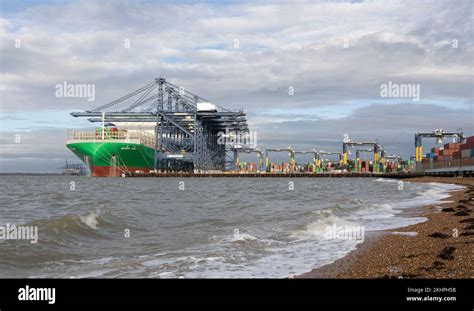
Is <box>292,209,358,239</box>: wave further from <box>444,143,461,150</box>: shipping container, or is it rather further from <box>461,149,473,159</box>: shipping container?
<box>444,143,461,150</box>: shipping container

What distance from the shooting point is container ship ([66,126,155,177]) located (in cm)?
10006

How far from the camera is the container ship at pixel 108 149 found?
328 feet

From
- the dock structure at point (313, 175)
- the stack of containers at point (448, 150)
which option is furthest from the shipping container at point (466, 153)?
the stack of containers at point (448, 150)

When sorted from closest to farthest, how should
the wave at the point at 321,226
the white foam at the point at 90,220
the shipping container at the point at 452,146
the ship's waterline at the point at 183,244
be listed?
the ship's waterline at the point at 183,244, the wave at the point at 321,226, the white foam at the point at 90,220, the shipping container at the point at 452,146

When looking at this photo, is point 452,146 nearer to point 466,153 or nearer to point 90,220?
point 466,153

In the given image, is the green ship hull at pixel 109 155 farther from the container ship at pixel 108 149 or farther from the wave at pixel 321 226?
the wave at pixel 321 226

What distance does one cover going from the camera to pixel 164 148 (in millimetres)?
117625

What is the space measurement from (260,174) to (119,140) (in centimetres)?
4885

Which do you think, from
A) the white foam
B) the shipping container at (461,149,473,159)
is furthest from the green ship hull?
the white foam

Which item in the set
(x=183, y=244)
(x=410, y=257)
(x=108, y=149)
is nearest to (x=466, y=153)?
(x=108, y=149)

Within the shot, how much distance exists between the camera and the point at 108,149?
101 m

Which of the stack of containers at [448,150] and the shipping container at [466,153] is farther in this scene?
the stack of containers at [448,150]
